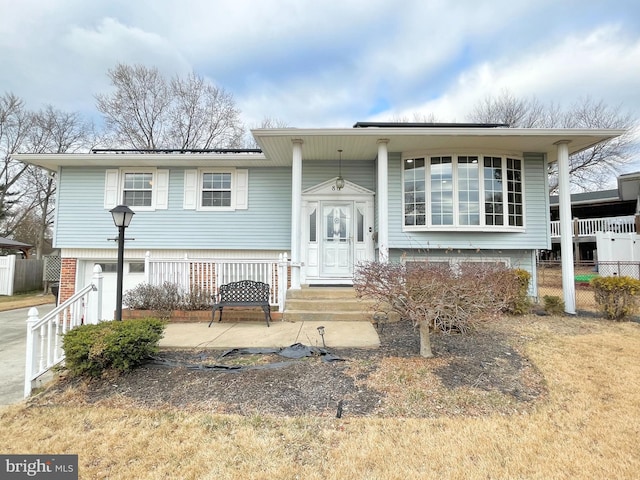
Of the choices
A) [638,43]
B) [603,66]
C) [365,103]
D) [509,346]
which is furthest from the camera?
[365,103]

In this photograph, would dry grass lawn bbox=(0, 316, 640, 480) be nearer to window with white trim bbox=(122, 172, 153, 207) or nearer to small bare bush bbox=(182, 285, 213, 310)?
small bare bush bbox=(182, 285, 213, 310)

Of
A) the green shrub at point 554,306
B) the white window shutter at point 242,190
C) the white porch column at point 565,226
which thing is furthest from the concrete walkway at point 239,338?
the white porch column at point 565,226

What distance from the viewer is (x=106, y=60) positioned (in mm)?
16828

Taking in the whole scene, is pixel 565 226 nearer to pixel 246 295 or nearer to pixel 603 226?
pixel 246 295

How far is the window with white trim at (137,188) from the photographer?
8.88m

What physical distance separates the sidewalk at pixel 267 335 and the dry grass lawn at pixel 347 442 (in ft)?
5.99

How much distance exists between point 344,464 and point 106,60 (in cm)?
2158

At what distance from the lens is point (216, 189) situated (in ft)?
29.3

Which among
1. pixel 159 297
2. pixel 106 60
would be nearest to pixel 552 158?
pixel 159 297

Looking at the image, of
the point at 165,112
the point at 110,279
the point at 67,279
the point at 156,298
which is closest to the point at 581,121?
the point at 156,298

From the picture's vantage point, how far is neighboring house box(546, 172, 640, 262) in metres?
14.3

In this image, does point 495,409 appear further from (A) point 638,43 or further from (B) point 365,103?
(A) point 638,43

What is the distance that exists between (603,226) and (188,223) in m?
19.1

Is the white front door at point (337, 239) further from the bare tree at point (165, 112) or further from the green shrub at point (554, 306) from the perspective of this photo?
the bare tree at point (165, 112)
